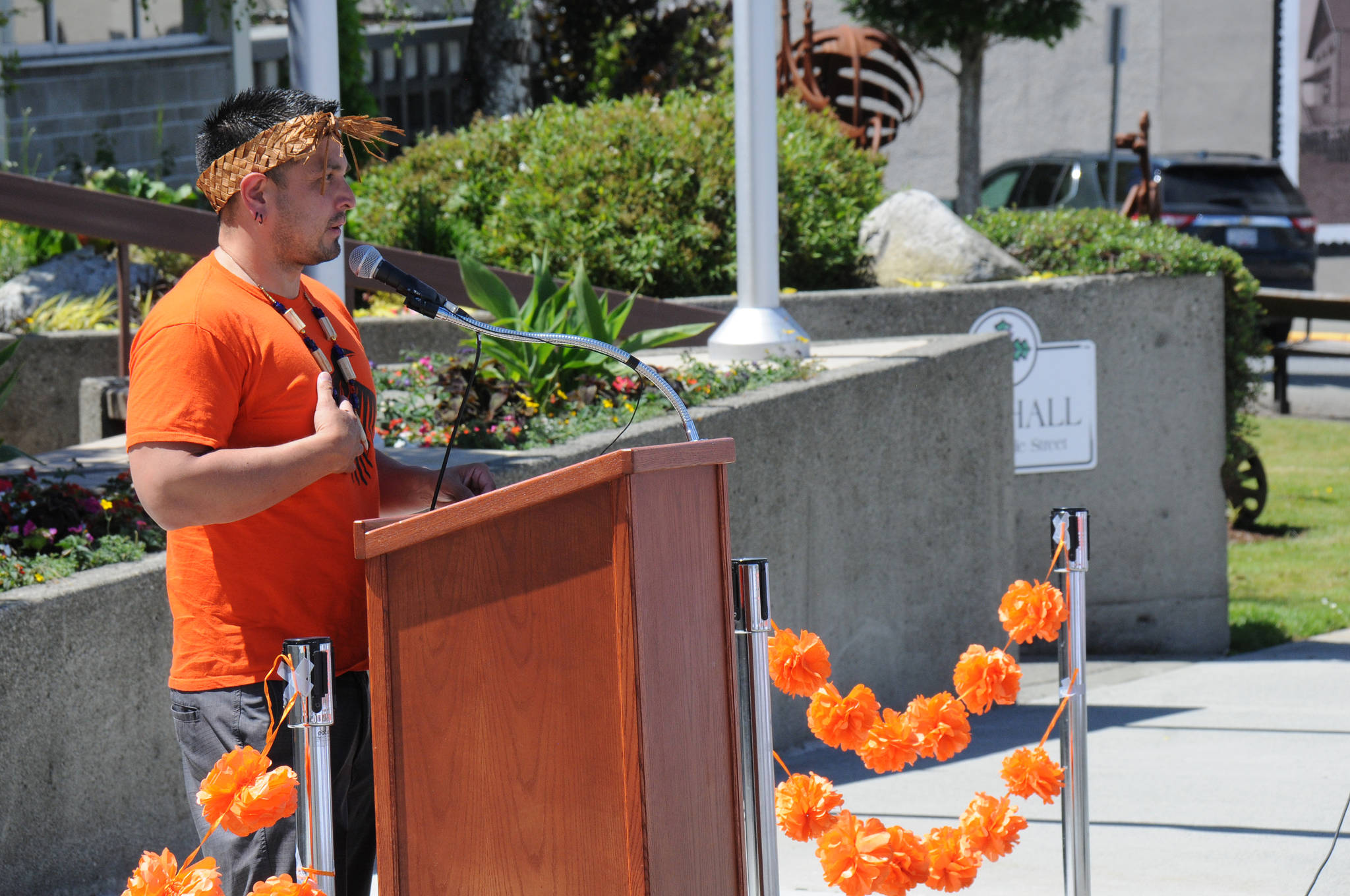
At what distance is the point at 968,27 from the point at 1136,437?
8.02 m

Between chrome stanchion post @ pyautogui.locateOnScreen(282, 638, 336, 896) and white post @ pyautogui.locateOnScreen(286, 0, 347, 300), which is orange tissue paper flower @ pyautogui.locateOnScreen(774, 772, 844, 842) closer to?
chrome stanchion post @ pyautogui.locateOnScreen(282, 638, 336, 896)

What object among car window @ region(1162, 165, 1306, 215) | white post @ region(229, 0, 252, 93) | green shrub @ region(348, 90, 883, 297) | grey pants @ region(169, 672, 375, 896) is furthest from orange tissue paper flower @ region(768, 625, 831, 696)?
car window @ region(1162, 165, 1306, 215)

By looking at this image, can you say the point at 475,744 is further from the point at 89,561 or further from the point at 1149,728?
the point at 1149,728

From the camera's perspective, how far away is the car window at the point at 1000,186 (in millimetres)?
17188

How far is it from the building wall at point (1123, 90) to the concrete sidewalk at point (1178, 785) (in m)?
15.9

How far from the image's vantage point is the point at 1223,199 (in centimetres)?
1691

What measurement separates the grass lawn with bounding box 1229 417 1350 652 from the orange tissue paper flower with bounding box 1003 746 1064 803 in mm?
5852

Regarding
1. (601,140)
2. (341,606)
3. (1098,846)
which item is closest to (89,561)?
(341,606)

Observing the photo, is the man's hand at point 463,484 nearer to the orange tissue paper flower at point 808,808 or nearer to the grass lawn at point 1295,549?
the orange tissue paper flower at point 808,808

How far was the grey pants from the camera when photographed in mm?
2570

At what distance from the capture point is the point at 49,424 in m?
7.73

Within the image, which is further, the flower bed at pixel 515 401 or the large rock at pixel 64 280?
the large rock at pixel 64 280

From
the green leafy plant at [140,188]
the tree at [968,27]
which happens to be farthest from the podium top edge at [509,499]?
the tree at [968,27]

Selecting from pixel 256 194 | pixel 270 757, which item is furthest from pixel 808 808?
pixel 256 194
